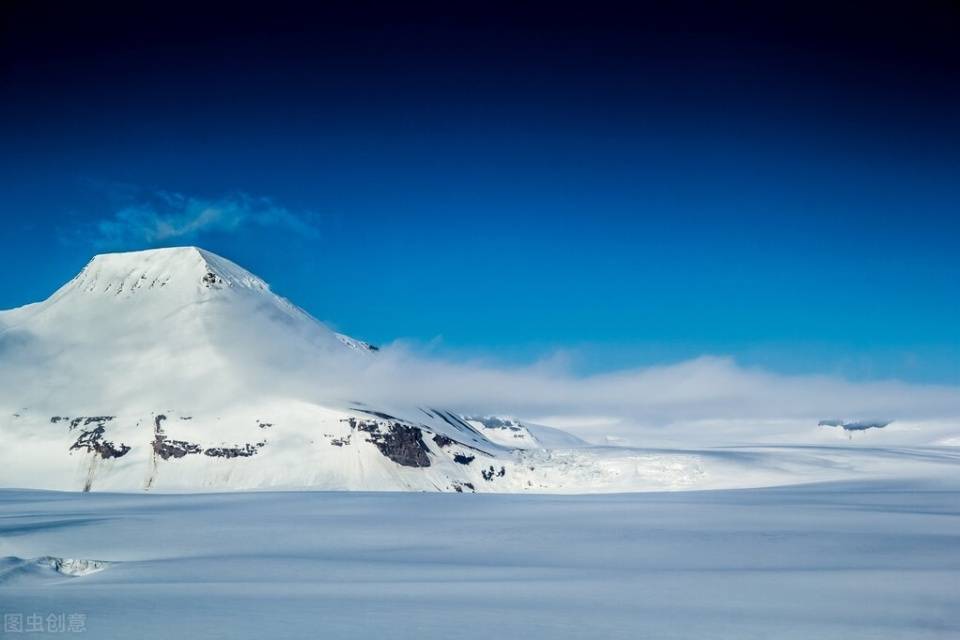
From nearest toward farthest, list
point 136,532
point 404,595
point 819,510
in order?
point 404,595 → point 136,532 → point 819,510

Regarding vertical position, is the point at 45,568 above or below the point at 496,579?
above

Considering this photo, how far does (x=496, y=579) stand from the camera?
3666 cm

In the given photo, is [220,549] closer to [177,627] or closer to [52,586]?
[52,586]

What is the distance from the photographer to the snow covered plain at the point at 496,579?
85.6 ft

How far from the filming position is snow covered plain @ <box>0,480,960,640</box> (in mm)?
26094

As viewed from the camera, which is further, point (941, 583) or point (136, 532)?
point (136, 532)

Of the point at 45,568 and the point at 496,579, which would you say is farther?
the point at 45,568

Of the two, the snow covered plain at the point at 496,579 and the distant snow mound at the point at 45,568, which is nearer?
the snow covered plain at the point at 496,579

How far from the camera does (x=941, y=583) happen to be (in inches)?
1374

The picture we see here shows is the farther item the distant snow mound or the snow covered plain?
the distant snow mound

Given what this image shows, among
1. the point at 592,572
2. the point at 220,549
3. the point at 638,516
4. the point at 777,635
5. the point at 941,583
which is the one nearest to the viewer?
the point at 777,635

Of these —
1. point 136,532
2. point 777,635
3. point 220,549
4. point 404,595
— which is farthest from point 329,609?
point 136,532

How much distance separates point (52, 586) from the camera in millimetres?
33219

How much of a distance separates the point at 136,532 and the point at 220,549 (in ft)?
49.3
